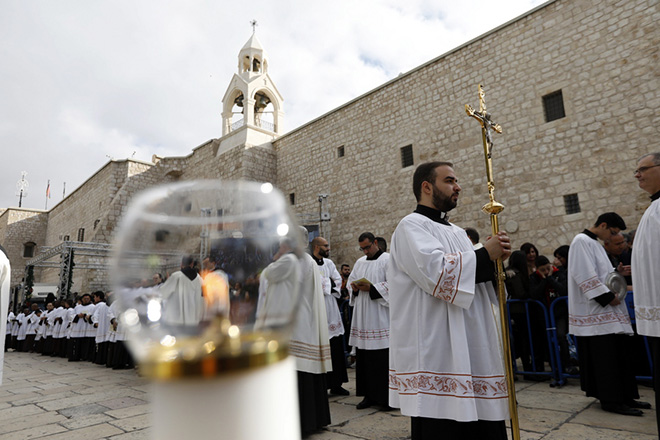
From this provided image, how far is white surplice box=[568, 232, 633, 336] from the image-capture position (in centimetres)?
361

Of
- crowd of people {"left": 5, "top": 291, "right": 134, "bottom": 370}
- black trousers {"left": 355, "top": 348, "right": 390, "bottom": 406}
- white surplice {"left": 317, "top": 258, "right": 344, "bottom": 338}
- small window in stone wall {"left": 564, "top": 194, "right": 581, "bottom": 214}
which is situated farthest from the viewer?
crowd of people {"left": 5, "top": 291, "right": 134, "bottom": 370}

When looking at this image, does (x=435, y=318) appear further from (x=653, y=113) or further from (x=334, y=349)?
(x=653, y=113)

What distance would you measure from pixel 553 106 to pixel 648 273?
7.66m

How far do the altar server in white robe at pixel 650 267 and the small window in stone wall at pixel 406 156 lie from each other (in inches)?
354

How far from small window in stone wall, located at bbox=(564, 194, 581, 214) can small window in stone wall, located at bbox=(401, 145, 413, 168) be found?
4340 mm

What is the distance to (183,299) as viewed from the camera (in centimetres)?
48

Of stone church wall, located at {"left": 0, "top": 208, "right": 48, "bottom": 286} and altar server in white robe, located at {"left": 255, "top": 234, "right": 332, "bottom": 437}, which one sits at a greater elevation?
stone church wall, located at {"left": 0, "top": 208, "right": 48, "bottom": 286}

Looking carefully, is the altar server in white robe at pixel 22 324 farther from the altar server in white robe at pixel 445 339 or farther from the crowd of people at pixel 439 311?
the altar server in white robe at pixel 445 339

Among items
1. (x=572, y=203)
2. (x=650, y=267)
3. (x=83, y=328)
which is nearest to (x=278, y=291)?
(x=650, y=267)

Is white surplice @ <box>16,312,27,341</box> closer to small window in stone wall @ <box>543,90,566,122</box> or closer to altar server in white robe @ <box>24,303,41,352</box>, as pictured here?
altar server in white robe @ <box>24,303,41,352</box>

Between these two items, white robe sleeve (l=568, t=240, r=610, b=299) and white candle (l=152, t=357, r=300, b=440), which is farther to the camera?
white robe sleeve (l=568, t=240, r=610, b=299)

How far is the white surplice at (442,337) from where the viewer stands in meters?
1.93

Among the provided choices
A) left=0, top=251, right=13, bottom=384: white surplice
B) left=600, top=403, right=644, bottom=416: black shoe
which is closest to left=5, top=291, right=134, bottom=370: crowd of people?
left=0, top=251, right=13, bottom=384: white surplice

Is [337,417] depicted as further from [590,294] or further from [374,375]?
[590,294]
